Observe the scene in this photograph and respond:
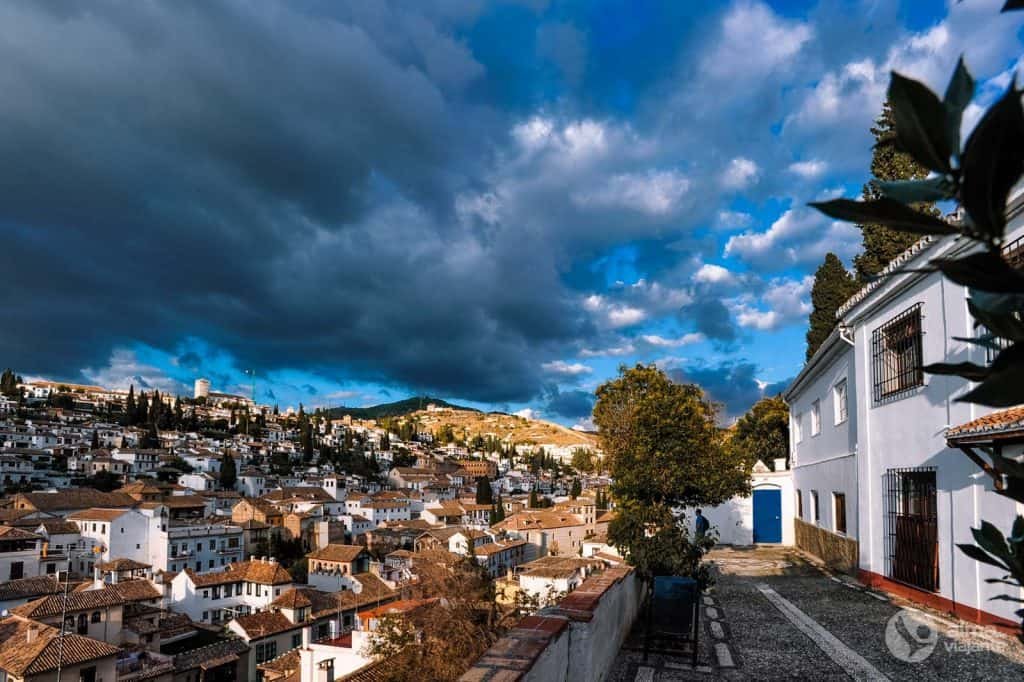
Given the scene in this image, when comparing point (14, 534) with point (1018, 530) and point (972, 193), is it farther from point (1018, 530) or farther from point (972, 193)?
point (972, 193)

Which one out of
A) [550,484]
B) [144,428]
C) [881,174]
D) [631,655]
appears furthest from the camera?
[550,484]

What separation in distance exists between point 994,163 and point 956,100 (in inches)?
4.2

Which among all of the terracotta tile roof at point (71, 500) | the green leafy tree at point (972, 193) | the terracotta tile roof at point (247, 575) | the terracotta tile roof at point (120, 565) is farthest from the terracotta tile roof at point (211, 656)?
the green leafy tree at point (972, 193)

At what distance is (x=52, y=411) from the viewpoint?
9769 cm

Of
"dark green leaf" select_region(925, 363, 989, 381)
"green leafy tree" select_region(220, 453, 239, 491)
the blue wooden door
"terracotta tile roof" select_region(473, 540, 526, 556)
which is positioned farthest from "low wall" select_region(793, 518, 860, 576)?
"green leafy tree" select_region(220, 453, 239, 491)

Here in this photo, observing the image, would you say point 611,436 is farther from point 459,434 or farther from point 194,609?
point 459,434

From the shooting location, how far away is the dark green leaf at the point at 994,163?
2.44 ft

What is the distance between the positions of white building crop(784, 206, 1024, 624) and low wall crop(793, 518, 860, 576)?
94 mm

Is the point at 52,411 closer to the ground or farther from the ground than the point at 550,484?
farther from the ground

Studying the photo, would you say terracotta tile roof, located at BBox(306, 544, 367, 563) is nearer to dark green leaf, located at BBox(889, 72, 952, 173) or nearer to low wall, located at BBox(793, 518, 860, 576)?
low wall, located at BBox(793, 518, 860, 576)

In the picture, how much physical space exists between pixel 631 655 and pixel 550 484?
113 m

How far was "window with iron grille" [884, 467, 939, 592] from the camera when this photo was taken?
9117mm

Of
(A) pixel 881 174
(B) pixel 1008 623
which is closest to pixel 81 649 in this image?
(B) pixel 1008 623

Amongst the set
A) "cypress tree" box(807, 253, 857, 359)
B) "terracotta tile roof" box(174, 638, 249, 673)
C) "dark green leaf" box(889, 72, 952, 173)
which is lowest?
"terracotta tile roof" box(174, 638, 249, 673)
